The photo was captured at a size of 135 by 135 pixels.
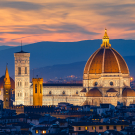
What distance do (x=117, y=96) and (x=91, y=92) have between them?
18.2 ft

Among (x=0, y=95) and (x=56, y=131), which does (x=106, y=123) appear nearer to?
(x=56, y=131)

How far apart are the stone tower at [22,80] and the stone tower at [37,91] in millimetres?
10496

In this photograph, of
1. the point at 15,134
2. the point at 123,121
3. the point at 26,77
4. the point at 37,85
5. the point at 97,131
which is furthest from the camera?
the point at 26,77

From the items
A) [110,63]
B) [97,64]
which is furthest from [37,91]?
[110,63]

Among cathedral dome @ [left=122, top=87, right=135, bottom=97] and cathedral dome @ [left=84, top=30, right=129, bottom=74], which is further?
cathedral dome @ [left=84, top=30, right=129, bottom=74]

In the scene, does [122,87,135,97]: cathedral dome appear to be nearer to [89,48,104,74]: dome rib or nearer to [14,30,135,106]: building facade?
[14,30,135,106]: building facade

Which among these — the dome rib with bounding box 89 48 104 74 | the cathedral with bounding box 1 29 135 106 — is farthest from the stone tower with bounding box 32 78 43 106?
the dome rib with bounding box 89 48 104 74

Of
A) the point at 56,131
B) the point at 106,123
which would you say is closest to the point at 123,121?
the point at 106,123

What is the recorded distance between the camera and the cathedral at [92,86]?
16438 centimetres

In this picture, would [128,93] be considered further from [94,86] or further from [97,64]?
[97,64]

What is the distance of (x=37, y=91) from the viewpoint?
6353 inches

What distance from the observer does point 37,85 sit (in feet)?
530

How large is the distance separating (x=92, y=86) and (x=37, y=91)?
14.8 metres

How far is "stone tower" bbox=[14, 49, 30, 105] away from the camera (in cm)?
17250
